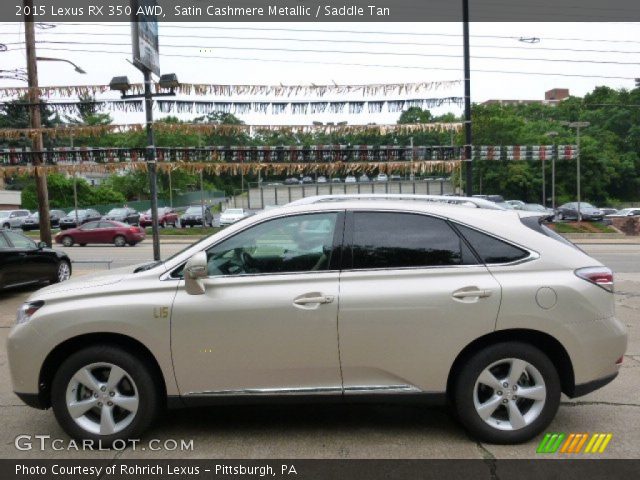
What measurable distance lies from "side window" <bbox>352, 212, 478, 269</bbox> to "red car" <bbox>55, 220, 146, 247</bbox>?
1013 inches

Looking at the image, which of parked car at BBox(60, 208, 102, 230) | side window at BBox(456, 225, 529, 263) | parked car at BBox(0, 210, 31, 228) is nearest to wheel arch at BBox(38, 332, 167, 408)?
side window at BBox(456, 225, 529, 263)

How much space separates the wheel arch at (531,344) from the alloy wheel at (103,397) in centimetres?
220

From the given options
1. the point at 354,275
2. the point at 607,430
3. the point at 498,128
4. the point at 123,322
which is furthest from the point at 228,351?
the point at 498,128

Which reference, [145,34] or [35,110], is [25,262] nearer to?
[35,110]

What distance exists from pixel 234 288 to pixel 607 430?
114 inches

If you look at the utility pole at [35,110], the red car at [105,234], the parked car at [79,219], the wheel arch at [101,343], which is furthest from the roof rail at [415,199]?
the parked car at [79,219]

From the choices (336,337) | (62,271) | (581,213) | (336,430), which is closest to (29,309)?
(336,337)

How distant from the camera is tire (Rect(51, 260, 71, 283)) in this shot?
37.1ft

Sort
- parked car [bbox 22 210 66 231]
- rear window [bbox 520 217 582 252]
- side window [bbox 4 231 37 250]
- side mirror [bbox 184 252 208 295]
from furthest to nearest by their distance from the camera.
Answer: parked car [bbox 22 210 66 231]
side window [bbox 4 231 37 250]
rear window [bbox 520 217 582 252]
side mirror [bbox 184 252 208 295]

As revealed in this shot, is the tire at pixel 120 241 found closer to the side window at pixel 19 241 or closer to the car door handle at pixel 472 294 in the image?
the side window at pixel 19 241

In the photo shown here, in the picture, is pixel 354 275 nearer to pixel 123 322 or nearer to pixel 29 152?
pixel 123 322

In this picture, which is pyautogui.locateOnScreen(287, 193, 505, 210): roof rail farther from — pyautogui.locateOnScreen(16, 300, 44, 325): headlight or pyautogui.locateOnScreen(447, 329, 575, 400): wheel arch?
pyautogui.locateOnScreen(16, 300, 44, 325): headlight

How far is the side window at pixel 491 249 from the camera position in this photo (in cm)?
397

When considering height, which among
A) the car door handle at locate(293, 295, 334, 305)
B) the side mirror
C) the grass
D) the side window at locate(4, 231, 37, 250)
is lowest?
the grass
